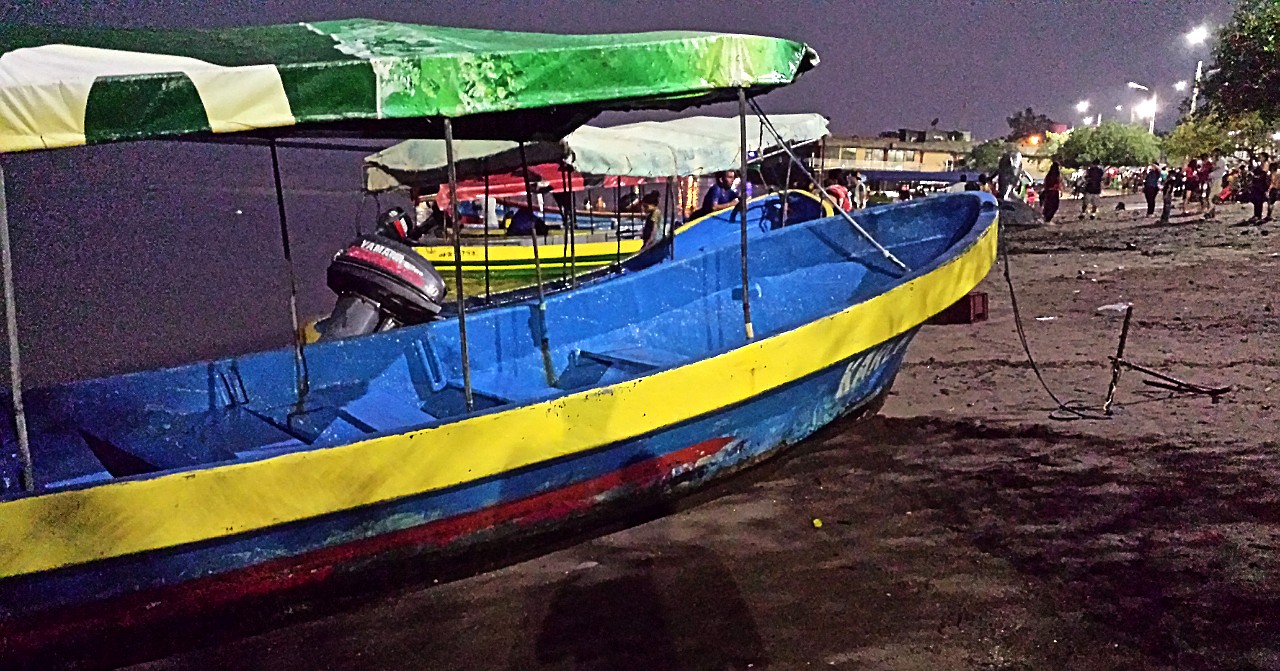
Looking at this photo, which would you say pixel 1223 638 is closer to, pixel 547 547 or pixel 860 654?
pixel 860 654

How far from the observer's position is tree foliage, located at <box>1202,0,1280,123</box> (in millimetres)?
19578

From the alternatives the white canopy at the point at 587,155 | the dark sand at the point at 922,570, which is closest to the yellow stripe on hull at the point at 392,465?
the dark sand at the point at 922,570

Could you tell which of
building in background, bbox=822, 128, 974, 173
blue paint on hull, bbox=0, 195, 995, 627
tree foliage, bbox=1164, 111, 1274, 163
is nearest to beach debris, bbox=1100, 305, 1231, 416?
blue paint on hull, bbox=0, 195, 995, 627

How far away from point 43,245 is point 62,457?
94.3ft

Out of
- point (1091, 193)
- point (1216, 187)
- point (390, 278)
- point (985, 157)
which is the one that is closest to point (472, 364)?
point (390, 278)

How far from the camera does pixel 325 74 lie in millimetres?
2965

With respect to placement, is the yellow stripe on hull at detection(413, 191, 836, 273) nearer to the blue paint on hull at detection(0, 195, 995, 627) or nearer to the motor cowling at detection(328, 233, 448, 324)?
the blue paint on hull at detection(0, 195, 995, 627)

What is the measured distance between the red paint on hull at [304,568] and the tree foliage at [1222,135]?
24.7m

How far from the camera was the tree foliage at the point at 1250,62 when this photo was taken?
1958 cm

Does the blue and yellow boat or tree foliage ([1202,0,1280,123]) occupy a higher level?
tree foliage ([1202,0,1280,123])

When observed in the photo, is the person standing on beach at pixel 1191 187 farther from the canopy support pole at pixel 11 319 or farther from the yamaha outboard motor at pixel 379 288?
the canopy support pole at pixel 11 319

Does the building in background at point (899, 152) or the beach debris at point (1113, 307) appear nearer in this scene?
the beach debris at point (1113, 307)

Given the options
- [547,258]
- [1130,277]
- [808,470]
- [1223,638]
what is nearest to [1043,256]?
[1130,277]

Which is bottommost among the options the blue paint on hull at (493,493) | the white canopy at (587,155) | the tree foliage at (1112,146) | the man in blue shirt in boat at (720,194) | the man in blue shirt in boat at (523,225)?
the blue paint on hull at (493,493)
